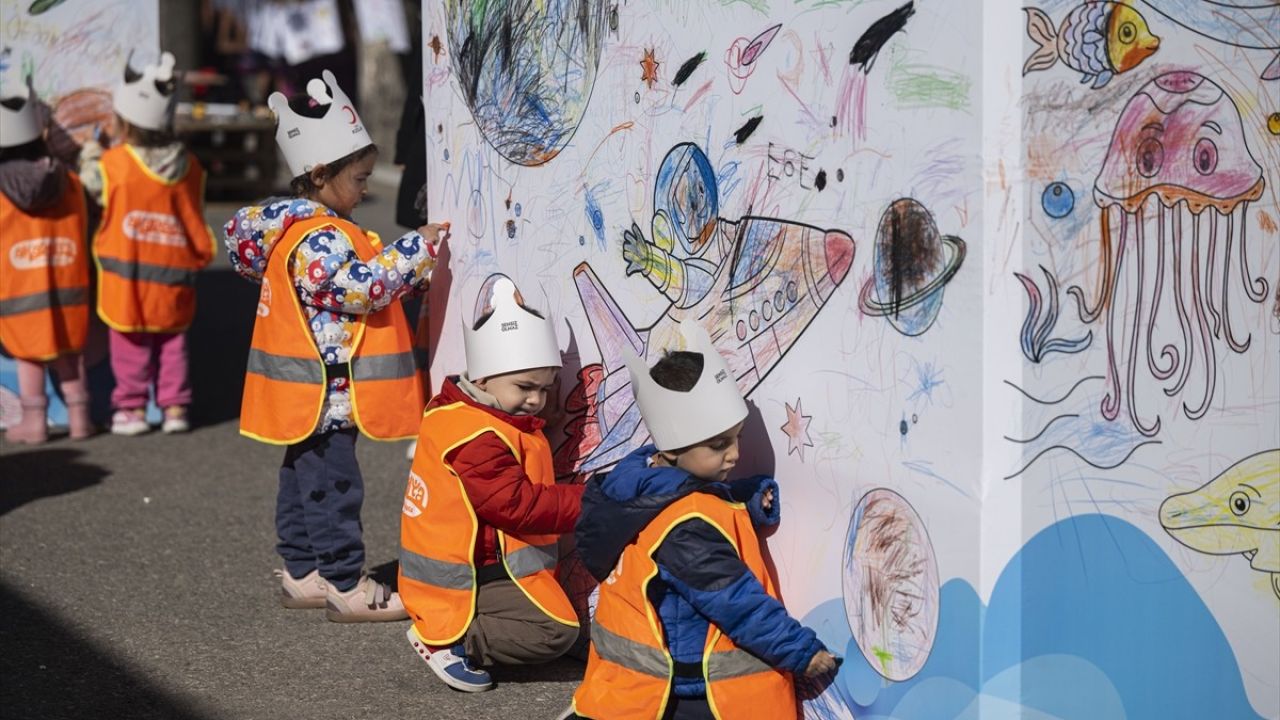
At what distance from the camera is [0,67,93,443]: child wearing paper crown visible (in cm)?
726

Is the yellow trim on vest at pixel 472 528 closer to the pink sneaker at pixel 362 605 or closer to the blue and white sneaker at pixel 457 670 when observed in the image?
the blue and white sneaker at pixel 457 670

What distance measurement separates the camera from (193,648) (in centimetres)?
482

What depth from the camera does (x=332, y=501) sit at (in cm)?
507

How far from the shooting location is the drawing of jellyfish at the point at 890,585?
3.47m

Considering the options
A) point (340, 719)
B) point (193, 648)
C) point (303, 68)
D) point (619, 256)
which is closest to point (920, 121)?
point (619, 256)

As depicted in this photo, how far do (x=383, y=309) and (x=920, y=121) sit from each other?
7.10 feet

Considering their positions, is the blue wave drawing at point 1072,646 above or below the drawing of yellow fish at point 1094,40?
below

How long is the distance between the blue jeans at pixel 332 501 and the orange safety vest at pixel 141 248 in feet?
8.92

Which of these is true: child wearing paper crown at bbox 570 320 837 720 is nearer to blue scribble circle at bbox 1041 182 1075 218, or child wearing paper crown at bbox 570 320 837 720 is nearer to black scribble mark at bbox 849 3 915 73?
black scribble mark at bbox 849 3 915 73

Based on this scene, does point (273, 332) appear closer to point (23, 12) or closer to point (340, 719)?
point (340, 719)

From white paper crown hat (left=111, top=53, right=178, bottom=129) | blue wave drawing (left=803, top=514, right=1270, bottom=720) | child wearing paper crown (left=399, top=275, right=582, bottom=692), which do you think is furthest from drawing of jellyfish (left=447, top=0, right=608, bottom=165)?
white paper crown hat (left=111, top=53, right=178, bottom=129)

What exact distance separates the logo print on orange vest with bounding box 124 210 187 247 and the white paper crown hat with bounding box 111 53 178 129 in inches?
16.0

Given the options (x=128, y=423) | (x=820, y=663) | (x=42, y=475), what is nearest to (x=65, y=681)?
(x=820, y=663)

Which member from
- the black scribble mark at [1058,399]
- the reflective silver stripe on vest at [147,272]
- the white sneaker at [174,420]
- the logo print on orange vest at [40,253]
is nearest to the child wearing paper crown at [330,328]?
the black scribble mark at [1058,399]
